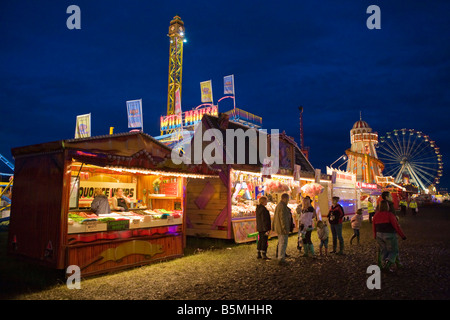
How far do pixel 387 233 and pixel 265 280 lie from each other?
3.09 metres

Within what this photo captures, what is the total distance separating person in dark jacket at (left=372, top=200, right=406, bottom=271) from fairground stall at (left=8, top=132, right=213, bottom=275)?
5528 mm

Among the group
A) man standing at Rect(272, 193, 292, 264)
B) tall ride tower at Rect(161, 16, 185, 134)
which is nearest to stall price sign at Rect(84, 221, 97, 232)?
man standing at Rect(272, 193, 292, 264)

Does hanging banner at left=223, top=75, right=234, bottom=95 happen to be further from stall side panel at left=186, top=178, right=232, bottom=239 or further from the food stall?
stall side panel at left=186, top=178, right=232, bottom=239

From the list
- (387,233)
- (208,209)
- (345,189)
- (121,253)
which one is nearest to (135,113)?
(208,209)

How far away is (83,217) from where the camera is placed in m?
7.20

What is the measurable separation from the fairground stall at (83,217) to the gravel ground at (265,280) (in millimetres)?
488

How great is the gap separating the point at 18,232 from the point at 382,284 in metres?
8.58

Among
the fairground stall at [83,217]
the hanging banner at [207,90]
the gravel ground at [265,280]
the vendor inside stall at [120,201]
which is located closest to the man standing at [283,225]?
the gravel ground at [265,280]

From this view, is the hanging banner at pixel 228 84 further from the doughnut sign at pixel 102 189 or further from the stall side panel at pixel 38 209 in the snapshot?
the stall side panel at pixel 38 209

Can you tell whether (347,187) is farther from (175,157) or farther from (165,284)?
(165,284)

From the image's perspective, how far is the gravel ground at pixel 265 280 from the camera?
5527mm

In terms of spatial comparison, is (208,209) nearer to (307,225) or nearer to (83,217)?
(307,225)

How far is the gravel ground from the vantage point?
5527 millimetres
